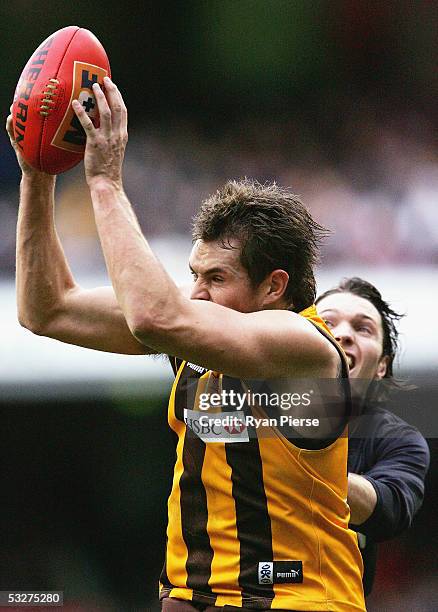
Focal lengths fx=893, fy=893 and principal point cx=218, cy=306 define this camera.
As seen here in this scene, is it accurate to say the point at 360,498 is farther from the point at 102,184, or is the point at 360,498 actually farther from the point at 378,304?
the point at 102,184

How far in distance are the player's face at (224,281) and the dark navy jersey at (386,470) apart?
105 centimetres

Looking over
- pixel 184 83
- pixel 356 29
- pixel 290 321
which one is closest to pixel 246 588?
pixel 290 321

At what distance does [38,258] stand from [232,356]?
31.7 inches

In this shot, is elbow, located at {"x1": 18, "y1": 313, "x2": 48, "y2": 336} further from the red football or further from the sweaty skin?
the sweaty skin

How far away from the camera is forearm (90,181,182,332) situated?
217 cm

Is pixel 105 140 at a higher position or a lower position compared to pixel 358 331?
higher

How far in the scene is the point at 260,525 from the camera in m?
2.44

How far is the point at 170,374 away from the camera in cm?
598

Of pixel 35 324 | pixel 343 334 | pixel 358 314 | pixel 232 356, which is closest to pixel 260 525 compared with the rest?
pixel 232 356

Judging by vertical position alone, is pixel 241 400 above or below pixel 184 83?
below

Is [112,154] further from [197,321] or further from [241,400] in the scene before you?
[241,400]

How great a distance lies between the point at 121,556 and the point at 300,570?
376 centimetres

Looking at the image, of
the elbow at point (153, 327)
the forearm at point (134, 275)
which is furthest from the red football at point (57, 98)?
the elbow at point (153, 327)

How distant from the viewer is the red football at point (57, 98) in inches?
97.0
